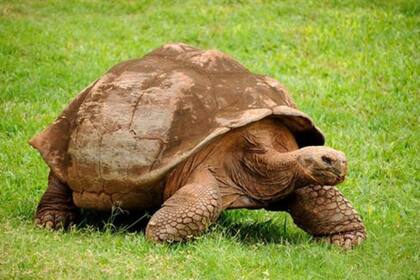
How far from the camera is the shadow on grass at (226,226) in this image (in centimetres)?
559

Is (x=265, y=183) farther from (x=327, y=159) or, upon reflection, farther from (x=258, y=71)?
(x=258, y=71)

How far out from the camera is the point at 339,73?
1014cm

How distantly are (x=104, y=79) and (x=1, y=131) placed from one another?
2.79m

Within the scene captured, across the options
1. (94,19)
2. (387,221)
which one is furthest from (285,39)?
(387,221)

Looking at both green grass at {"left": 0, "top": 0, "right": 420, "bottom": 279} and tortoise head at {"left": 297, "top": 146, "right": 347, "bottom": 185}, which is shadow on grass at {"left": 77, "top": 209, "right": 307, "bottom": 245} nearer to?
green grass at {"left": 0, "top": 0, "right": 420, "bottom": 279}

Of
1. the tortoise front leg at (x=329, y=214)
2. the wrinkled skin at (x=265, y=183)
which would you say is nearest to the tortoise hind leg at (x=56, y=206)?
the wrinkled skin at (x=265, y=183)

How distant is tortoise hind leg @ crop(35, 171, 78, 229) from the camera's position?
5883 millimetres

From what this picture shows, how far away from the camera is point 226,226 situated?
232 inches

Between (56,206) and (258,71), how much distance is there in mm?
4614

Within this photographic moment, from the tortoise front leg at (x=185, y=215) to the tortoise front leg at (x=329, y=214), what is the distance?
2.11 ft

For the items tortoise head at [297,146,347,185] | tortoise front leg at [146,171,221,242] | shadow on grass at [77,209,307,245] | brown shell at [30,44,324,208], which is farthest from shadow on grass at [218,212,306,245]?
brown shell at [30,44,324,208]

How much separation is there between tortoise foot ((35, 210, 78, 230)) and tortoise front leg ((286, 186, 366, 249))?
5.26ft

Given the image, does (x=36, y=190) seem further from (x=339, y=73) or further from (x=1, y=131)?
(x=339, y=73)

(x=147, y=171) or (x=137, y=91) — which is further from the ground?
(x=137, y=91)
